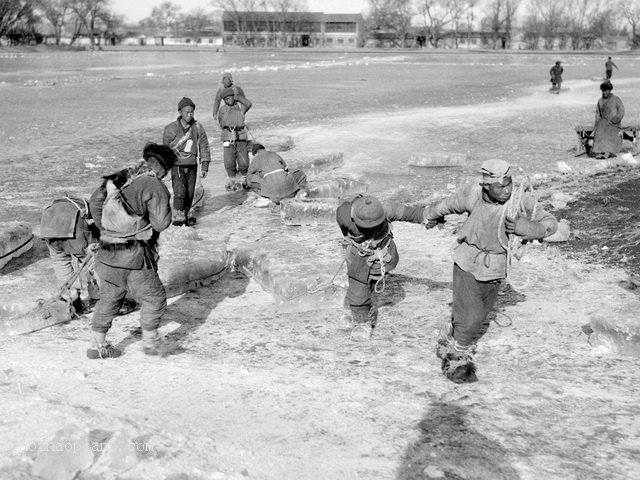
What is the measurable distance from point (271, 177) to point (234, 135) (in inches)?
53.2

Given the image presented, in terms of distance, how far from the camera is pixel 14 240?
6.53m

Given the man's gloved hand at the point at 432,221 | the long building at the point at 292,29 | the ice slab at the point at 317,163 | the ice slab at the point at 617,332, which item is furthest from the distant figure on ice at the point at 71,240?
the long building at the point at 292,29

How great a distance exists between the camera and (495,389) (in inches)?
160

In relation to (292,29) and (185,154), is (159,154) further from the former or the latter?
(292,29)

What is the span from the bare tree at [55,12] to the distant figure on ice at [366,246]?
103700 millimetres

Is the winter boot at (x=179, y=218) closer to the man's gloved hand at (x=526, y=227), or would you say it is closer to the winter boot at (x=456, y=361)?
the winter boot at (x=456, y=361)

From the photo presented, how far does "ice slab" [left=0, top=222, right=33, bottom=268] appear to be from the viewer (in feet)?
21.0

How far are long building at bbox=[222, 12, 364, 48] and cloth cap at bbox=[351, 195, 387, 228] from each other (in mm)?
107906

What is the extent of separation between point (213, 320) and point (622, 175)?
24.7 feet

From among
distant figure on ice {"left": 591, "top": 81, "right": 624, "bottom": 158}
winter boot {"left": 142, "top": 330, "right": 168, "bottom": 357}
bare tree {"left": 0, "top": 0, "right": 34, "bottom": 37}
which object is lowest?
winter boot {"left": 142, "top": 330, "right": 168, "bottom": 357}

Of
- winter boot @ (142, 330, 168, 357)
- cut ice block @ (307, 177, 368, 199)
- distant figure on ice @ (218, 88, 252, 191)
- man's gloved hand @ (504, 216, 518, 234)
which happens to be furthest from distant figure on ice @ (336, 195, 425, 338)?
distant figure on ice @ (218, 88, 252, 191)

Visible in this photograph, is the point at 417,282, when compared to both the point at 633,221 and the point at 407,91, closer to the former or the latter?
the point at 633,221

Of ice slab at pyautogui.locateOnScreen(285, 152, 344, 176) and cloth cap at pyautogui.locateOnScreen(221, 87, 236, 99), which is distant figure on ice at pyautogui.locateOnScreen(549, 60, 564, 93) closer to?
ice slab at pyautogui.locateOnScreen(285, 152, 344, 176)

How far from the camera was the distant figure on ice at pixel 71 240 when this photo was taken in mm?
5074
